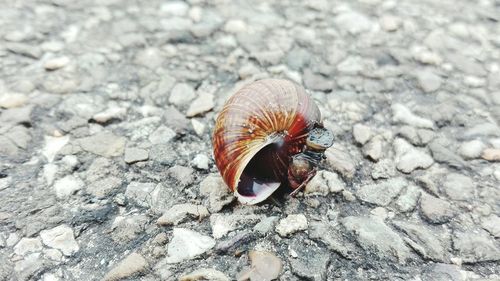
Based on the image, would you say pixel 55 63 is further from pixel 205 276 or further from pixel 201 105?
pixel 205 276

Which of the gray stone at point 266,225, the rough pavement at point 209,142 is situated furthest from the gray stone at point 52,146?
the gray stone at point 266,225

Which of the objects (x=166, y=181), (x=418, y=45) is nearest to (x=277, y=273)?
(x=166, y=181)

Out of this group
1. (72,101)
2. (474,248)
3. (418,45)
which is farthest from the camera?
(418,45)

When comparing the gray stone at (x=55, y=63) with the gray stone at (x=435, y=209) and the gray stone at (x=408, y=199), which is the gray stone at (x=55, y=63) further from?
the gray stone at (x=435, y=209)

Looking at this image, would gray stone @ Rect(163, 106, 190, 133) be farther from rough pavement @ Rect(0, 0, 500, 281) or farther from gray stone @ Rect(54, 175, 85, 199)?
gray stone @ Rect(54, 175, 85, 199)

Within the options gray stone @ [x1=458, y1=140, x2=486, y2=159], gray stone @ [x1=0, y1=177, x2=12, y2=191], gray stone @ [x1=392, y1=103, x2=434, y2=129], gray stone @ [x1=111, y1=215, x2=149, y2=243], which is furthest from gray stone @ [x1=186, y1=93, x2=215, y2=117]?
gray stone @ [x1=458, y1=140, x2=486, y2=159]

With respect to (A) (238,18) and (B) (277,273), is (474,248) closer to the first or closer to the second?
(B) (277,273)

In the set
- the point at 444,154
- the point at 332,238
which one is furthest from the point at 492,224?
the point at 332,238
